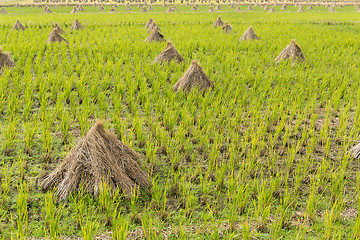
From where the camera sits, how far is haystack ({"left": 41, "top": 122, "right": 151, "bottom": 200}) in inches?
95.3

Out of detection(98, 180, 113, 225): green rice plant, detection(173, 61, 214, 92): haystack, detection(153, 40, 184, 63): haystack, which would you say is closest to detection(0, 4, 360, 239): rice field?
detection(98, 180, 113, 225): green rice plant

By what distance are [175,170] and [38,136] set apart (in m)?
1.69

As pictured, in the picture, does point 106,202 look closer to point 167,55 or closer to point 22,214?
point 22,214

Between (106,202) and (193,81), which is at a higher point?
(193,81)

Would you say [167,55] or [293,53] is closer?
[167,55]

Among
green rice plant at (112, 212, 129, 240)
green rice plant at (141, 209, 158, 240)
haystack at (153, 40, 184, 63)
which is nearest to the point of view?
green rice plant at (112, 212, 129, 240)

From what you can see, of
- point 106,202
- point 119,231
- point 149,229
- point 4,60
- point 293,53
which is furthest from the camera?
point 293,53

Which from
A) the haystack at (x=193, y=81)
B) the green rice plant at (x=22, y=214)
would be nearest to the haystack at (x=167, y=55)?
the haystack at (x=193, y=81)

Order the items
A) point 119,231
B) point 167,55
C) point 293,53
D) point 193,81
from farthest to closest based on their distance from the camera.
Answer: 1. point 293,53
2. point 167,55
3. point 193,81
4. point 119,231

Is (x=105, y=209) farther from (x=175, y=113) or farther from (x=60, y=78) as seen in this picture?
(x=60, y=78)

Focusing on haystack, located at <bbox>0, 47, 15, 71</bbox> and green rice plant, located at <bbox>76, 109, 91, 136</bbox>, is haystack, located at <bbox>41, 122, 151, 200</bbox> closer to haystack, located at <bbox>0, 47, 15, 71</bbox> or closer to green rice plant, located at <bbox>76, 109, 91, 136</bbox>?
green rice plant, located at <bbox>76, 109, 91, 136</bbox>

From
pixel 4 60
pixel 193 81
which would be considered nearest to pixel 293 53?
pixel 193 81

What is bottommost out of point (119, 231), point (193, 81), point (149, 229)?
point (149, 229)

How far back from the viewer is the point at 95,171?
2.43 m
